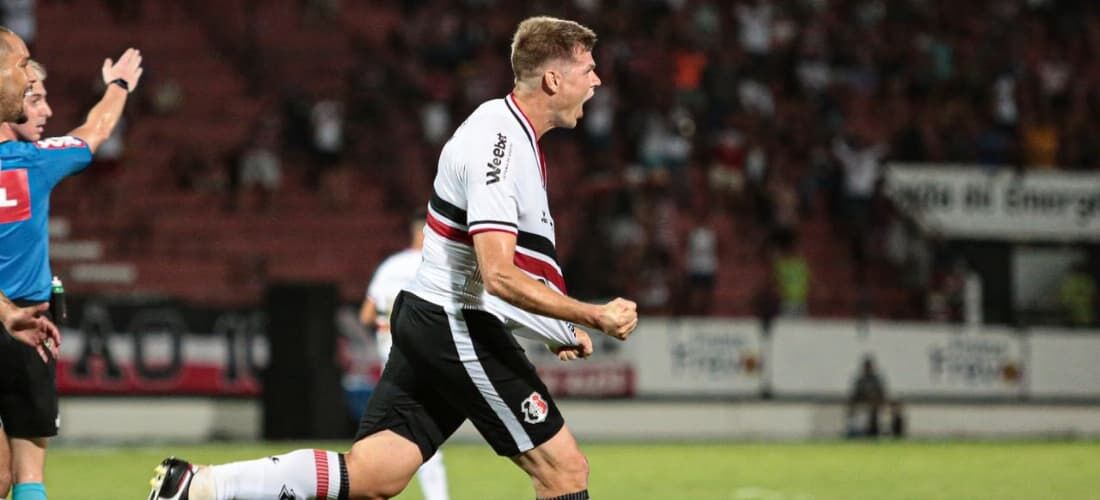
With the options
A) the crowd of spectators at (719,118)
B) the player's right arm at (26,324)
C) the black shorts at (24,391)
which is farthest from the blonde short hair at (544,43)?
the crowd of spectators at (719,118)

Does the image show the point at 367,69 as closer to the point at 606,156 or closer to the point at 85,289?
the point at 606,156

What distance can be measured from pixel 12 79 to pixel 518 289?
2190 mm

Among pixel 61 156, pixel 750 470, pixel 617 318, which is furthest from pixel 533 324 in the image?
pixel 750 470

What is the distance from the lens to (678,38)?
2875cm

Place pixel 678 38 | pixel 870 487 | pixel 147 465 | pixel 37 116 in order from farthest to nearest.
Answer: pixel 678 38
pixel 147 465
pixel 870 487
pixel 37 116

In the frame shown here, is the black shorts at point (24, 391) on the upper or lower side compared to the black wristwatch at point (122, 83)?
lower

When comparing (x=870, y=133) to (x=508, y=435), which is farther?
(x=870, y=133)

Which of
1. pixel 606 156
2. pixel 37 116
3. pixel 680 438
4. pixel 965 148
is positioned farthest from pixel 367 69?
pixel 37 116

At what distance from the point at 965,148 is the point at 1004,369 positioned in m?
5.18

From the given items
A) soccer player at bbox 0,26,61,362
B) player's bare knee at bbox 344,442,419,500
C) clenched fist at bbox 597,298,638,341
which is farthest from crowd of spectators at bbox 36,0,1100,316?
clenched fist at bbox 597,298,638,341

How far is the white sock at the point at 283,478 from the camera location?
6.46 meters

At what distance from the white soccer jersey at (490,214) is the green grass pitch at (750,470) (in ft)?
20.8

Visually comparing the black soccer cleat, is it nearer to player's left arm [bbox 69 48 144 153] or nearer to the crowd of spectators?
player's left arm [bbox 69 48 144 153]

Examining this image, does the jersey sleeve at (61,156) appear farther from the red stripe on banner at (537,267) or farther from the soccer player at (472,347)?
the red stripe on banner at (537,267)
